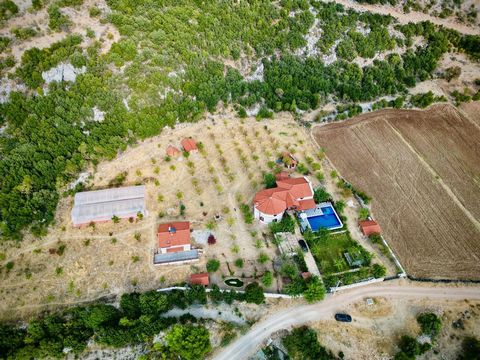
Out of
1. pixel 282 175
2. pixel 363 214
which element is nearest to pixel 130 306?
pixel 282 175

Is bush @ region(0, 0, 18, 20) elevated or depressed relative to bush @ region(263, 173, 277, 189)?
elevated

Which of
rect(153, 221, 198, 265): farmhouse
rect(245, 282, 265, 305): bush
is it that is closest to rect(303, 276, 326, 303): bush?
rect(245, 282, 265, 305): bush

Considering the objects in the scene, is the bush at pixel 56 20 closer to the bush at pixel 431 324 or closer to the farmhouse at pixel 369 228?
the farmhouse at pixel 369 228

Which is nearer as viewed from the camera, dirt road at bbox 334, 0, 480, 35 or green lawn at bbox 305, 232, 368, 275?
green lawn at bbox 305, 232, 368, 275

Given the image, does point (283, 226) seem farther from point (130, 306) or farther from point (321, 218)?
point (130, 306)

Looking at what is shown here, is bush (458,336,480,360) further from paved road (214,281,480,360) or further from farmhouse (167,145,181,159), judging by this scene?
farmhouse (167,145,181,159)

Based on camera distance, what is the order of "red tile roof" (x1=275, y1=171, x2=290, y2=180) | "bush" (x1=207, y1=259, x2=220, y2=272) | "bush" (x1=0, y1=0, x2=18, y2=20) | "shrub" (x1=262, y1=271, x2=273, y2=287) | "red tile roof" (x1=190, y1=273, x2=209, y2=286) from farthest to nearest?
"bush" (x1=0, y1=0, x2=18, y2=20), "red tile roof" (x1=275, y1=171, x2=290, y2=180), "bush" (x1=207, y1=259, x2=220, y2=272), "red tile roof" (x1=190, y1=273, x2=209, y2=286), "shrub" (x1=262, y1=271, x2=273, y2=287)

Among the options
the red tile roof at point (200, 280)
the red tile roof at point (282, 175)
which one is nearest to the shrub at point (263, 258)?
the red tile roof at point (200, 280)
